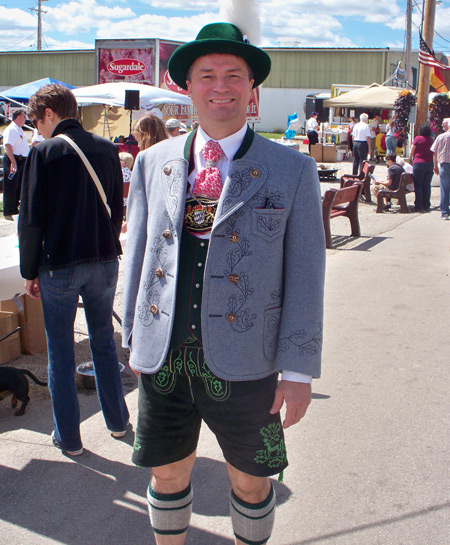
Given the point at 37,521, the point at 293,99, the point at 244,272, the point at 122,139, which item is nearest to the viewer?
the point at 244,272

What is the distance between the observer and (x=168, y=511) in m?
2.26

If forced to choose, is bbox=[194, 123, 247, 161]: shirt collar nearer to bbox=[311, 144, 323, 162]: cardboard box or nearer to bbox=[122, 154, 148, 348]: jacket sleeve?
bbox=[122, 154, 148, 348]: jacket sleeve

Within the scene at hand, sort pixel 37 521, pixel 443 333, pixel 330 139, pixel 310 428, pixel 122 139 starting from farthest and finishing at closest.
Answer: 1. pixel 330 139
2. pixel 122 139
3. pixel 443 333
4. pixel 310 428
5. pixel 37 521

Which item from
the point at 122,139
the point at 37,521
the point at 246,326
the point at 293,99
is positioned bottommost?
the point at 37,521

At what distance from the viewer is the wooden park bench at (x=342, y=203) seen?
9.33 meters

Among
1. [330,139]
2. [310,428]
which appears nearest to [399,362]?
[310,428]

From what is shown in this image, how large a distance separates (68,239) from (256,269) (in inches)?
56.5

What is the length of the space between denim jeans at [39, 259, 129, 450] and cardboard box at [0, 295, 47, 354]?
1.46 metres

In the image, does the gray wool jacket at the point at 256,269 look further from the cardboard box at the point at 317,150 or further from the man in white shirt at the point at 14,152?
the cardboard box at the point at 317,150

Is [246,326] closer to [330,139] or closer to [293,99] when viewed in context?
[330,139]

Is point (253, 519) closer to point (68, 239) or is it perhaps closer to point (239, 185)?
point (239, 185)

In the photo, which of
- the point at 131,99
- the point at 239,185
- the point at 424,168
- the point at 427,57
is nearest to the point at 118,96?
the point at 131,99

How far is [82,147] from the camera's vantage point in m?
3.18

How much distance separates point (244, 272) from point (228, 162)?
375mm
